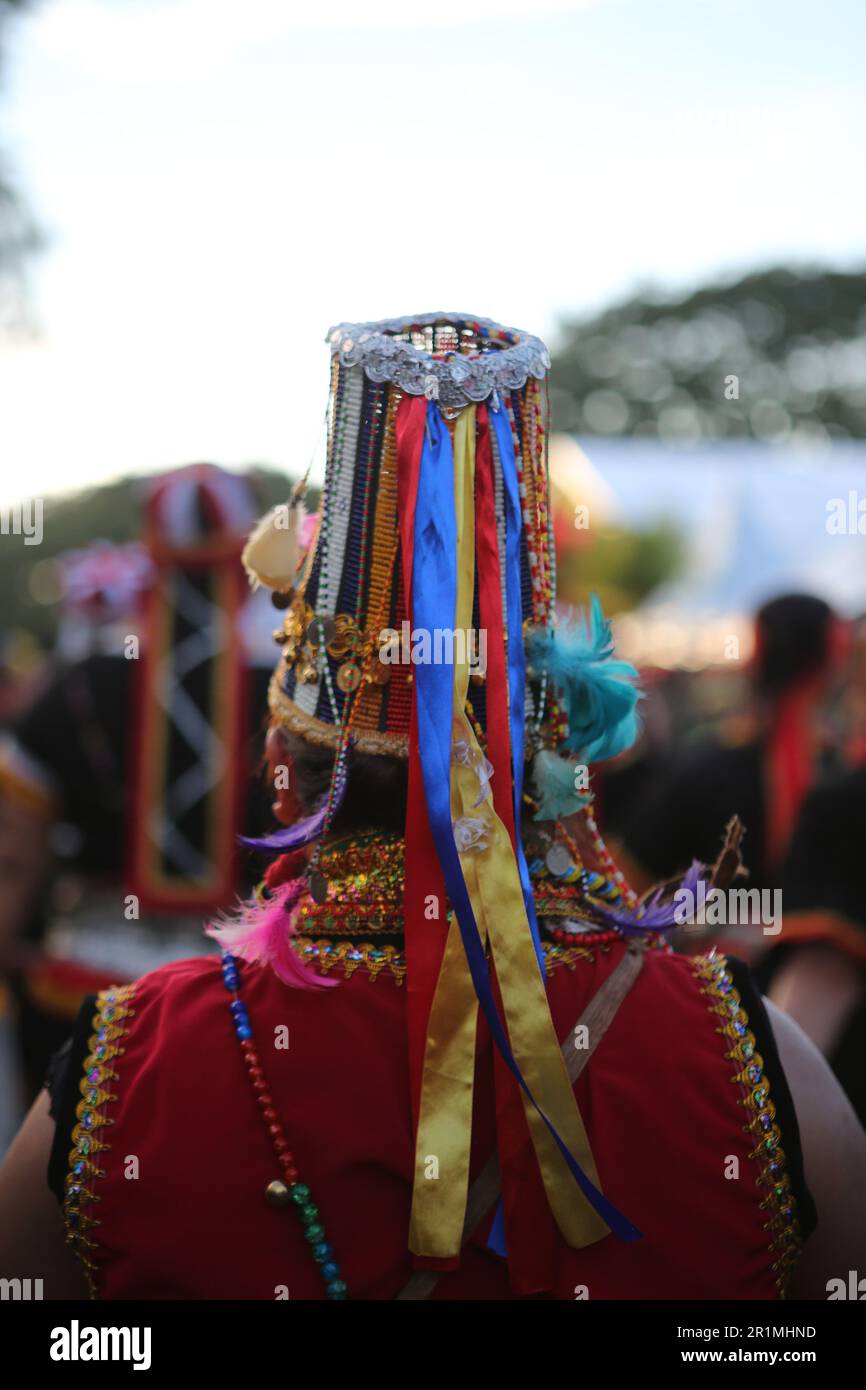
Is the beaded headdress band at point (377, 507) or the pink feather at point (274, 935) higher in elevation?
the beaded headdress band at point (377, 507)

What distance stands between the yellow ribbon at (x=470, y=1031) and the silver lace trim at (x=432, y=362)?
4 centimetres

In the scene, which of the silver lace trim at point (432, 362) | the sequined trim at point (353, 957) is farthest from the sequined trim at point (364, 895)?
the silver lace trim at point (432, 362)

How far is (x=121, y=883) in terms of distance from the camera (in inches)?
155

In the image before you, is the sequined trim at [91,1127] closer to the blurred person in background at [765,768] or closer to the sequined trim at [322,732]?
the sequined trim at [322,732]

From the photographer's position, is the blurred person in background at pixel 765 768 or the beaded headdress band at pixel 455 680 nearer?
→ the beaded headdress band at pixel 455 680

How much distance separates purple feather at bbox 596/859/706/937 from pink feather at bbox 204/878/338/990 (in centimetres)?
37

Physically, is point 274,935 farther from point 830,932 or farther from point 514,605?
point 830,932

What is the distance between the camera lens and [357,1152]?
1.44m

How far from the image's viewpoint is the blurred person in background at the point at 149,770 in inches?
151

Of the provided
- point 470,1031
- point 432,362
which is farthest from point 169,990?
point 432,362

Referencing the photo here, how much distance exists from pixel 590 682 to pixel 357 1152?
632mm

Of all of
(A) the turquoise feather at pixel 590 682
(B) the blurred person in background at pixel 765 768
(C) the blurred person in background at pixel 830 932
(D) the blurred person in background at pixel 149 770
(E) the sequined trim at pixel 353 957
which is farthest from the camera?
(B) the blurred person in background at pixel 765 768

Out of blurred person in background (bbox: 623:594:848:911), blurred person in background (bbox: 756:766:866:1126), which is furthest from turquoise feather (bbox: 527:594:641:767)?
Result: blurred person in background (bbox: 623:594:848:911)
